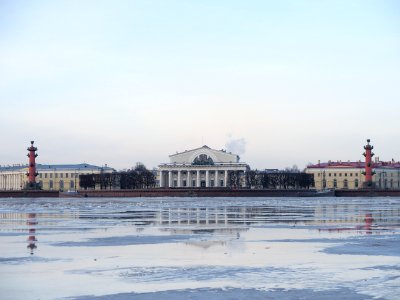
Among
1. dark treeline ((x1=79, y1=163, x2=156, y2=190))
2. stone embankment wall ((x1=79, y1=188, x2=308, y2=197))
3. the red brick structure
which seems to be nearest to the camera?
stone embankment wall ((x1=79, y1=188, x2=308, y2=197))

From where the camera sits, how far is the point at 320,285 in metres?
10.5

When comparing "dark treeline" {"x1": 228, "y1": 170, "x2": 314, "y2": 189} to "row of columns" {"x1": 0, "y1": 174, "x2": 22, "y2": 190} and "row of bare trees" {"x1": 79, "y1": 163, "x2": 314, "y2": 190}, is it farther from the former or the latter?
"row of columns" {"x1": 0, "y1": 174, "x2": 22, "y2": 190}

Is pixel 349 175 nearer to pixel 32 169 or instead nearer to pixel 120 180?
pixel 120 180

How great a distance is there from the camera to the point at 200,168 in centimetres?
14575

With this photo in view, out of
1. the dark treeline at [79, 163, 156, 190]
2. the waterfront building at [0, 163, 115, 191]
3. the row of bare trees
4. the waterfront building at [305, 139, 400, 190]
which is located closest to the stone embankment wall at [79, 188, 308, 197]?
the dark treeline at [79, 163, 156, 190]

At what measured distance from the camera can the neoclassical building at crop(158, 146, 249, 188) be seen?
476 feet

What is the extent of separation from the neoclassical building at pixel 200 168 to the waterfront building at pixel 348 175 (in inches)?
816

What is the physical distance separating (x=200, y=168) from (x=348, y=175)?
33978 mm

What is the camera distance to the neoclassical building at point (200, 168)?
14500cm

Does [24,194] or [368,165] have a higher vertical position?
[368,165]

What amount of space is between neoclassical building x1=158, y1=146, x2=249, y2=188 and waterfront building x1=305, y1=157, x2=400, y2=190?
20730 millimetres

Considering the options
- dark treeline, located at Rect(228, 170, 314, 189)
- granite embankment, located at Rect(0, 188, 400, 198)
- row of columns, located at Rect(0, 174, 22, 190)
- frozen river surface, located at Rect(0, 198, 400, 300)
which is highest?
row of columns, located at Rect(0, 174, 22, 190)

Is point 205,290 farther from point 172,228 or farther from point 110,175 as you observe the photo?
point 110,175

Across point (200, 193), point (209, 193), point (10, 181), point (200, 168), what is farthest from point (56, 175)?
point (209, 193)
